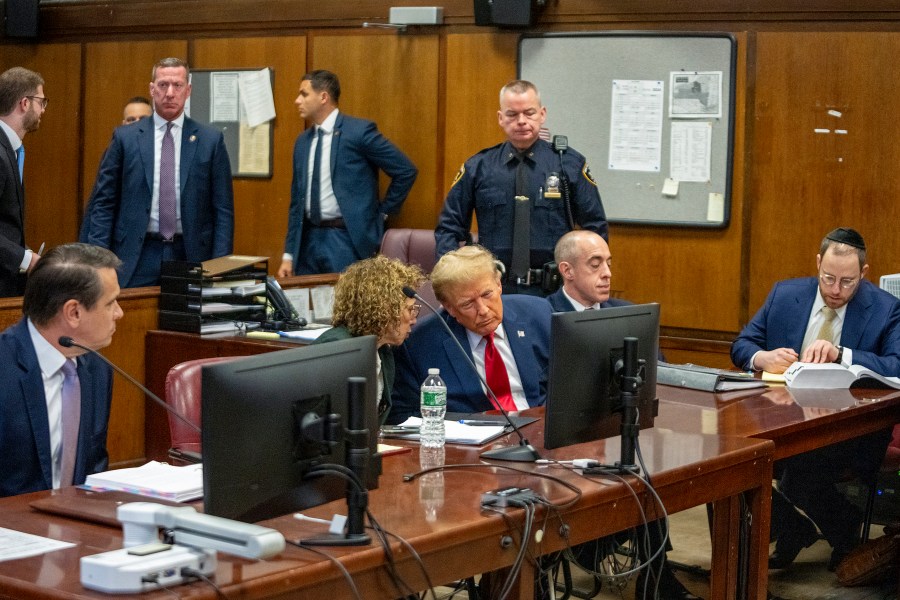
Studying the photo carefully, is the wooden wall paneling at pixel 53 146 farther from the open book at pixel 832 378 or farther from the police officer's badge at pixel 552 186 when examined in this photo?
the open book at pixel 832 378

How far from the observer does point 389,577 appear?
7.76ft

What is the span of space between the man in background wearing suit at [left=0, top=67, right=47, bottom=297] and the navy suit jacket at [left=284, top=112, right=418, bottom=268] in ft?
6.03

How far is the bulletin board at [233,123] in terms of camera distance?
758cm

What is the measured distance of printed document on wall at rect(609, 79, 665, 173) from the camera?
6.35 metres

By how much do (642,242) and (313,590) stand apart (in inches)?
174

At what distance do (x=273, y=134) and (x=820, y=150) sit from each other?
313 centimetres

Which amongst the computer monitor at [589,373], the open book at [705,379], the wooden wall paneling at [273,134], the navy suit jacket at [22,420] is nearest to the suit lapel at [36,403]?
the navy suit jacket at [22,420]

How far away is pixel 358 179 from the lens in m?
6.82

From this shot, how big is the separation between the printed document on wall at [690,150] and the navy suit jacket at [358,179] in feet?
4.62

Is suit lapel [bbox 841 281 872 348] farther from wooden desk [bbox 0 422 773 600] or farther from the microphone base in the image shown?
the microphone base

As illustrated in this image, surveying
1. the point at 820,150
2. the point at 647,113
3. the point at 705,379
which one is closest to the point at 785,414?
the point at 705,379

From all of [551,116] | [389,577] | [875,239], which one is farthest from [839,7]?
[389,577]

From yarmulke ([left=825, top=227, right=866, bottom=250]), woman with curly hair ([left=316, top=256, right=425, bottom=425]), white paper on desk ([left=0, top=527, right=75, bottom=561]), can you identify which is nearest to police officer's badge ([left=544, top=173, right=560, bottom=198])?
yarmulke ([left=825, top=227, right=866, bottom=250])

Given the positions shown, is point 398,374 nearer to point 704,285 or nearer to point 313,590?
point 313,590
